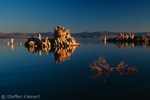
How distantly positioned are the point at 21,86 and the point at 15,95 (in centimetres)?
166

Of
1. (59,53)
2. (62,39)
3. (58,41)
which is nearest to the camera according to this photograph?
(59,53)

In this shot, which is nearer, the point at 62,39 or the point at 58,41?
the point at 58,41

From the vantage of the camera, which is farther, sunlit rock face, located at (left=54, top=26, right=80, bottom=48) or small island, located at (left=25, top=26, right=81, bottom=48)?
sunlit rock face, located at (left=54, top=26, right=80, bottom=48)

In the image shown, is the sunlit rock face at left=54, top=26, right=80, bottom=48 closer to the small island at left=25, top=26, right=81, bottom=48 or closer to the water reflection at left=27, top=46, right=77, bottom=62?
the small island at left=25, top=26, right=81, bottom=48

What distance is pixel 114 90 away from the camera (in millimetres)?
9117

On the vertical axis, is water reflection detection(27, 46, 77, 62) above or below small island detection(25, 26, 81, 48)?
below

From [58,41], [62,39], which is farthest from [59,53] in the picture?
[62,39]

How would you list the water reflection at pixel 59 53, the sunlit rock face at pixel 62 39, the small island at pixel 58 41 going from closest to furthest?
the water reflection at pixel 59 53, the small island at pixel 58 41, the sunlit rock face at pixel 62 39

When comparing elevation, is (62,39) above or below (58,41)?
above

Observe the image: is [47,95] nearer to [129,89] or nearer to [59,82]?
[59,82]

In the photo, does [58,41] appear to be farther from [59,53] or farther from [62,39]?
[59,53]

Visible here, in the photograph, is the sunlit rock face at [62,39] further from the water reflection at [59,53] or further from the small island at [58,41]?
the water reflection at [59,53]

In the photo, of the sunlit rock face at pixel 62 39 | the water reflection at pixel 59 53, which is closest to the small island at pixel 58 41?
the sunlit rock face at pixel 62 39

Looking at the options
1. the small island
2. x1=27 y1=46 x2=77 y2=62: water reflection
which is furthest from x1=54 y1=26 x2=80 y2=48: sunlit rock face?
x1=27 y1=46 x2=77 y2=62: water reflection
